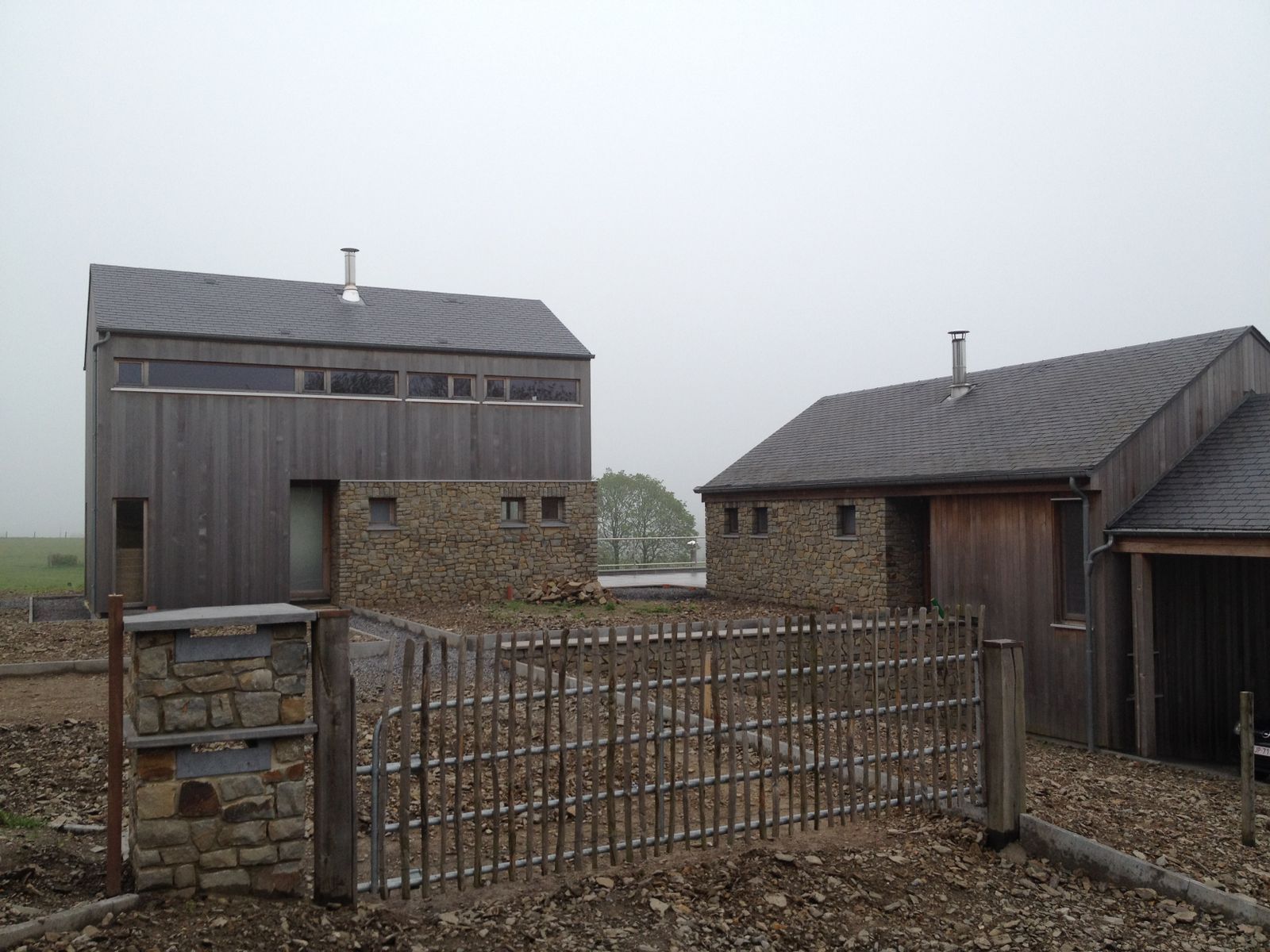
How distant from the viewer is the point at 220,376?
20031 mm

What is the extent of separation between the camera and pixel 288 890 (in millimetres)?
4953

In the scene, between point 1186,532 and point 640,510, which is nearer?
point 1186,532

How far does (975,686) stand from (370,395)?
54.9 feet

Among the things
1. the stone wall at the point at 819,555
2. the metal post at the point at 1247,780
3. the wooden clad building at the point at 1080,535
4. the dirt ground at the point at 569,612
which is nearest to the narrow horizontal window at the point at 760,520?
the stone wall at the point at 819,555

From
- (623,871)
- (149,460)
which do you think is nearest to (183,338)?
(149,460)

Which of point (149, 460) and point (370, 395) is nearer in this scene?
point (149, 460)

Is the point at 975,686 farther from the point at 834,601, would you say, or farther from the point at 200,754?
the point at 834,601

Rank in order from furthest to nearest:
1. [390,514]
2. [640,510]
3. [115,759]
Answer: [640,510], [390,514], [115,759]

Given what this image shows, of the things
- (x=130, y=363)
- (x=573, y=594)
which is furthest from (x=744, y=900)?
(x=130, y=363)

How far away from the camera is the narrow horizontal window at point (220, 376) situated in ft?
64.3

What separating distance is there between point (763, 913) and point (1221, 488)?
1026 centimetres

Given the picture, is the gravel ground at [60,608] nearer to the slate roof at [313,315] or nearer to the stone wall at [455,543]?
the stone wall at [455,543]

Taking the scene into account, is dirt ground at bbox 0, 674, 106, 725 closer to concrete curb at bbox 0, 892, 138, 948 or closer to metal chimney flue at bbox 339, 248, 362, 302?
concrete curb at bbox 0, 892, 138, 948

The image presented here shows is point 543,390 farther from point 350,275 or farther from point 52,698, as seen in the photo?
point 52,698
